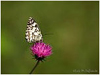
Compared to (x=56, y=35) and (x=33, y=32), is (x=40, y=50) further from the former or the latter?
(x=56, y=35)

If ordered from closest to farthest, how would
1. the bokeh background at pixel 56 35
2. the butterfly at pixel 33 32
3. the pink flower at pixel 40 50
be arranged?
1. the pink flower at pixel 40 50
2. the butterfly at pixel 33 32
3. the bokeh background at pixel 56 35

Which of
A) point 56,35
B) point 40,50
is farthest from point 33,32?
point 56,35

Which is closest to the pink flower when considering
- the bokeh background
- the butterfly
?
the butterfly

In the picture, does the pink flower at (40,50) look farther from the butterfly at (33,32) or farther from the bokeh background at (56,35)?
the bokeh background at (56,35)

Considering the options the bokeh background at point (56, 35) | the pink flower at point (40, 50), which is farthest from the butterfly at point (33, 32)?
the bokeh background at point (56, 35)

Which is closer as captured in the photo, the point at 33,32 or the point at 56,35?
the point at 33,32
